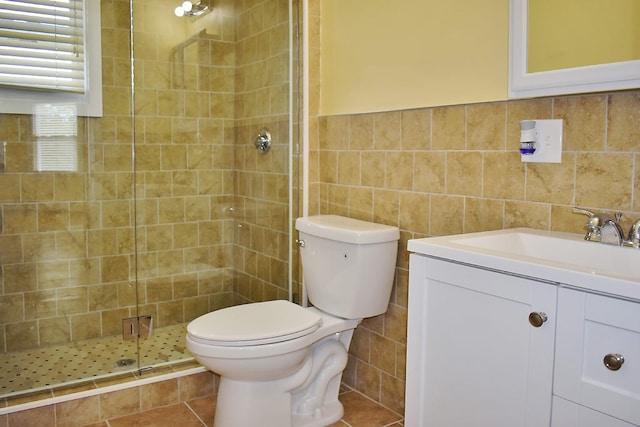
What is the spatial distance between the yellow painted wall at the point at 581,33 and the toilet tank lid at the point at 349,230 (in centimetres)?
82

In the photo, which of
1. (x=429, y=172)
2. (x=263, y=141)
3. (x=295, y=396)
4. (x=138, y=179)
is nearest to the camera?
(x=429, y=172)

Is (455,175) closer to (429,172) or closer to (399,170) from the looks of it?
(429,172)

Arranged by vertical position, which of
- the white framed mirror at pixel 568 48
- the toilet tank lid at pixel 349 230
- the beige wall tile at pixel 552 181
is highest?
the white framed mirror at pixel 568 48

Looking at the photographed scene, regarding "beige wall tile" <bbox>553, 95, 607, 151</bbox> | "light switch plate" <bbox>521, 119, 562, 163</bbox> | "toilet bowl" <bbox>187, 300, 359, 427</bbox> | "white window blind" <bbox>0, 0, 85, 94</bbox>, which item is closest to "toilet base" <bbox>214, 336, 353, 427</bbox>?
"toilet bowl" <bbox>187, 300, 359, 427</bbox>

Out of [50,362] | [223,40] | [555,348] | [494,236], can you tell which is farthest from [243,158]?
[555,348]

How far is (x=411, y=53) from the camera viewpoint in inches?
89.0

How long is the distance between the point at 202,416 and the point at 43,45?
1.73 m

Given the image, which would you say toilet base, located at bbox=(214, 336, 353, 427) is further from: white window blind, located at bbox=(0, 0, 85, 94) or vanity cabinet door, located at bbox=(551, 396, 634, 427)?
white window blind, located at bbox=(0, 0, 85, 94)

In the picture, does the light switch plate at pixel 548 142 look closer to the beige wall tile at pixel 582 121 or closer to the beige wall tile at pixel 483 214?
the beige wall tile at pixel 582 121

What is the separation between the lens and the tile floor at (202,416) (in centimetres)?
234

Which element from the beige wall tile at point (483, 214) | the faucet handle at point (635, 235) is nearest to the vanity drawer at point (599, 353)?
the faucet handle at point (635, 235)

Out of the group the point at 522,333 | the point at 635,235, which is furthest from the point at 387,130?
the point at 522,333

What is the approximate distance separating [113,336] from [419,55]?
1.83 metres

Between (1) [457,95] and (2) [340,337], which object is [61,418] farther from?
(1) [457,95]
